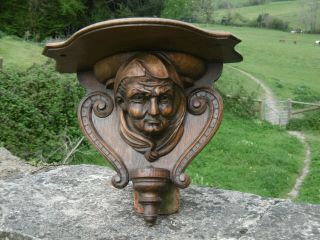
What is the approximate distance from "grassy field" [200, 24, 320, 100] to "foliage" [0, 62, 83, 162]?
25.7 feet

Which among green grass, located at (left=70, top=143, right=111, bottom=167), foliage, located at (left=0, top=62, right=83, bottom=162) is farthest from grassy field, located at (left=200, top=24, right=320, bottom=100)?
green grass, located at (left=70, top=143, right=111, bottom=167)

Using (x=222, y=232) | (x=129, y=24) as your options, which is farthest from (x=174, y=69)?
(x=222, y=232)

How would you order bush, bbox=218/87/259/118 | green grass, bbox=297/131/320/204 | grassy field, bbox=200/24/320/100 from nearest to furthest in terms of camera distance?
green grass, bbox=297/131/320/204 < bush, bbox=218/87/259/118 < grassy field, bbox=200/24/320/100

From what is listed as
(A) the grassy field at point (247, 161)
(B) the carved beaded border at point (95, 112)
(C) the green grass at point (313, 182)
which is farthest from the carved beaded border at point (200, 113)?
(C) the green grass at point (313, 182)

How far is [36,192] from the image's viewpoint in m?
2.21

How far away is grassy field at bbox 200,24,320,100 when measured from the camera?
1527 cm

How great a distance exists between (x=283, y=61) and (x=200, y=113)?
52.7 ft

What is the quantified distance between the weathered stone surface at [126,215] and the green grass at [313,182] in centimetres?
419

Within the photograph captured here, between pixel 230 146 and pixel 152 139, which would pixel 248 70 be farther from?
pixel 152 139

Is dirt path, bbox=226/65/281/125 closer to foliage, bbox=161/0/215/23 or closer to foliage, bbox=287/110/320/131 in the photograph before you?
foliage, bbox=287/110/320/131

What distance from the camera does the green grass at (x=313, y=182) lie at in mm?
6223

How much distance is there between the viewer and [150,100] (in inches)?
69.1

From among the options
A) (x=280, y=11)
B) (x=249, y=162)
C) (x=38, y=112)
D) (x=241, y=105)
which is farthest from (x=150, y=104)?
(x=280, y=11)

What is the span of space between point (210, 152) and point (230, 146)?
1.74 ft
